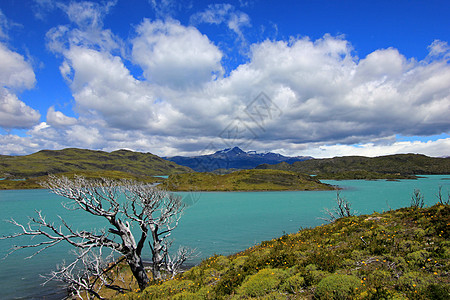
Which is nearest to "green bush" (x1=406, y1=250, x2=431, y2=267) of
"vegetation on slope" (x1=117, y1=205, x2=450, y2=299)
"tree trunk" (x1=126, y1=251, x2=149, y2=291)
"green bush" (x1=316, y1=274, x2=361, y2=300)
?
"vegetation on slope" (x1=117, y1=205, x2=450, y2=299)

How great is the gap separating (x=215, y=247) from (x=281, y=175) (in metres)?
151

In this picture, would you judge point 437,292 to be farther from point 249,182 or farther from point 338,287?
point 249,182

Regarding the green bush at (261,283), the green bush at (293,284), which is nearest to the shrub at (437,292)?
the green bush at (293,284)

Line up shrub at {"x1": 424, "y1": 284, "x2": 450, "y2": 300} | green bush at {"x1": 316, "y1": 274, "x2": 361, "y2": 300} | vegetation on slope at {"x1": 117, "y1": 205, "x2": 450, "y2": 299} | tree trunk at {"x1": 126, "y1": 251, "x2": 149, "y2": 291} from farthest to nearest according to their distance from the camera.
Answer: tree trunk at {"x1": 126, "y1": 251, "x2": 149, "y2": 291}, vegetation on slope at {"x1": 117, "y1": 205, "x2": 450, "y2": 299}, green bush at {"x1": 316, "y1": 274, "x2": 361, "y2": 300}, shrub at {"x1": 424, "y1": 284, "x2": 450, "y2": 300}

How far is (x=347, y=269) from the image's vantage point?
10727 mm

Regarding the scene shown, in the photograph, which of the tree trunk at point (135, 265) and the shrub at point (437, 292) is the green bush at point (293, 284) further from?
the tree trunk at point (135, 265)

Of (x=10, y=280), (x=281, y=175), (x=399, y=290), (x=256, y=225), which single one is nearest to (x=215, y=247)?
(x=256, y=225)

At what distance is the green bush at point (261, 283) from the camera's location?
992 centimetres

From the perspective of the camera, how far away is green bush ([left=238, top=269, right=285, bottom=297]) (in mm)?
9922

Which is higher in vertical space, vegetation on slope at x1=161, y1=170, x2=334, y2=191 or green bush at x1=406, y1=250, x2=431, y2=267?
green bush at x1=406, y1=250, x2=431, y2=267

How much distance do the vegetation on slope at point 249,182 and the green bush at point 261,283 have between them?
153 metres

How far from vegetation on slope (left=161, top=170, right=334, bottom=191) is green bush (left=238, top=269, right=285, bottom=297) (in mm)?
153437

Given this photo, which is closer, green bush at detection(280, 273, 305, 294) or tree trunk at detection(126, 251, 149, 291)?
green bush at detection(280, 273, 305, 294)

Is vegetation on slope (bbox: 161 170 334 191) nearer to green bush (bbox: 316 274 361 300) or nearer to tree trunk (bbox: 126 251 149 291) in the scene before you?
tree trunk (bbox: 126 251 149 291)
